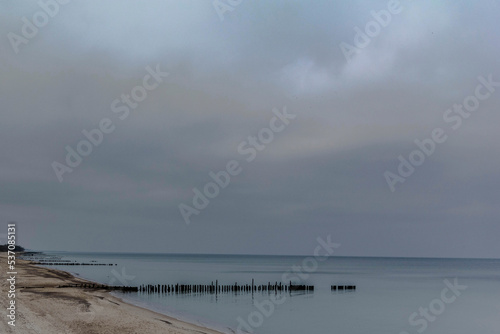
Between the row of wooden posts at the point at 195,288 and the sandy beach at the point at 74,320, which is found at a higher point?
the row of wooden posts at the point at 195,288

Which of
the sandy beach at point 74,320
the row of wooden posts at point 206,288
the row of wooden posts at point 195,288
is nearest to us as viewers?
the sandy beach at point 74,320

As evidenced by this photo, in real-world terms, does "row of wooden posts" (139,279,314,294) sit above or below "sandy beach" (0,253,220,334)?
above

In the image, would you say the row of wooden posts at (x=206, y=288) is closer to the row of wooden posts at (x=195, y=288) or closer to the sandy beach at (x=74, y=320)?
the row of wooden posts at (x=195, y=288)

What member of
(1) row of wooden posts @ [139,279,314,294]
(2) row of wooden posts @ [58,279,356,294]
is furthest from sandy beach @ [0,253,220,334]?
(1) row of wooden posts @ [139,279,314,294]

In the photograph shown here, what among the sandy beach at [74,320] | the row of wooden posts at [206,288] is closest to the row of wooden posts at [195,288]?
the row of wooden posts at [206,288]

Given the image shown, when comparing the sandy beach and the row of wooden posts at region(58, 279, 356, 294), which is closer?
the sandy beach

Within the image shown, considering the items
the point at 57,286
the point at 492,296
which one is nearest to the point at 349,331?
the point at 57,286

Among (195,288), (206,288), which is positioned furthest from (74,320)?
(206,288)

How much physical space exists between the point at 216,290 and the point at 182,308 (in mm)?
18329

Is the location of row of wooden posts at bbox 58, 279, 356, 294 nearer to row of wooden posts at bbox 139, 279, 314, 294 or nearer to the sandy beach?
row of wooden posts at bbox 139, 279, 314, 294

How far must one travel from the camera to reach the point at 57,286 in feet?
164

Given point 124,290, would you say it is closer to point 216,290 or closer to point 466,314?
point 216,290

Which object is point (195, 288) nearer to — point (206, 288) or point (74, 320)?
point (206, 288)

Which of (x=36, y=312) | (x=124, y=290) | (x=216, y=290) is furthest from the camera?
(x=216, y=290)
